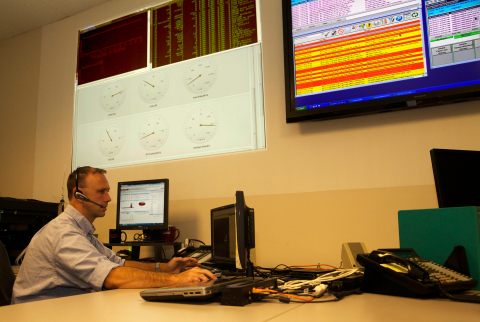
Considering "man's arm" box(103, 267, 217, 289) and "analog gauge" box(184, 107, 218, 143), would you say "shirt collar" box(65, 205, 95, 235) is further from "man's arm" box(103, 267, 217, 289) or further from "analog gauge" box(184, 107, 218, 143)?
"analog gauge" box(184, 107, 218, 143)

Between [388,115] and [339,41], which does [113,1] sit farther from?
[388,115]

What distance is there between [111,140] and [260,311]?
2.48m

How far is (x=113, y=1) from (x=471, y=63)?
9.36 ft

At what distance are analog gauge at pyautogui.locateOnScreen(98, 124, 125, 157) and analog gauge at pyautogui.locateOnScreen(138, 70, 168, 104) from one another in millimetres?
357

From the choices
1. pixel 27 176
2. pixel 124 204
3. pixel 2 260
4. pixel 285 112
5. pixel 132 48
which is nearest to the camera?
pixel 2 260

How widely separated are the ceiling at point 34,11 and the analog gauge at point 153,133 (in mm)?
1303

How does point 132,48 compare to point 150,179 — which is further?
point 132,48

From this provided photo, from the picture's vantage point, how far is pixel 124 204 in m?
2.70

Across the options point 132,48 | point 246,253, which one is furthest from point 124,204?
point 246,253

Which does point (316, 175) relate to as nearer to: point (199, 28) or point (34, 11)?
point (199, 28)

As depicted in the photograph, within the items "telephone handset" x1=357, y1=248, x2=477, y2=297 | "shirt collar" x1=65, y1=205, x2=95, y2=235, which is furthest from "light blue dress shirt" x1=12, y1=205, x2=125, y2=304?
"telephone handset" x1=357, y1=248, x2=477, y2=297

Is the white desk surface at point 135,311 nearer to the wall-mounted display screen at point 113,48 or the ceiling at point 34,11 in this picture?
the wall-mounted display screen at point 113,48

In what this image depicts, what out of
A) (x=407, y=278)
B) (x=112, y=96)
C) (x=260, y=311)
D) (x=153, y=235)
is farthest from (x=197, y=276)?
(x=112, y=96)

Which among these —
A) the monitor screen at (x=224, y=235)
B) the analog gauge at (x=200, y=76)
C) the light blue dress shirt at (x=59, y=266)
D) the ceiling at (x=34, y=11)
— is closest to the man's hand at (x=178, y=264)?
the monitor screen at (x=224, y=235)
